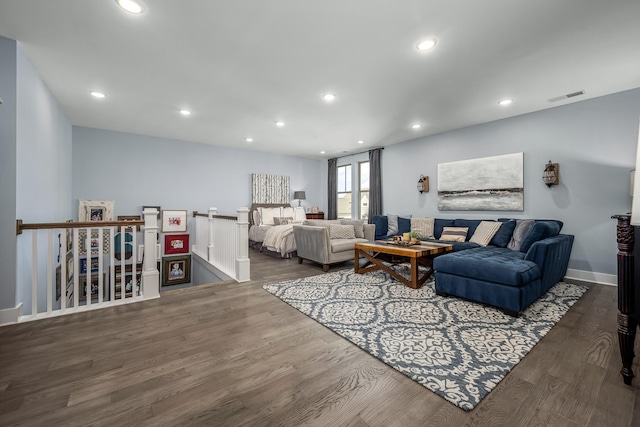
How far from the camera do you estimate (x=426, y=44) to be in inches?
98.0

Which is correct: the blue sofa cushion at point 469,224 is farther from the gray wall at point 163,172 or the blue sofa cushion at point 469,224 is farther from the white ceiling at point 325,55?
the gray wall at point 163,172

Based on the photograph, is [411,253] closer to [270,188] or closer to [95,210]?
[270,188]

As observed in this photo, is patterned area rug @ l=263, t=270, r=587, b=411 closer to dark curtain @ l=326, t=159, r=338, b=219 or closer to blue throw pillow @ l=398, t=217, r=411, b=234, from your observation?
blue throw pillow @ l=398, t=217, r=411, b=234

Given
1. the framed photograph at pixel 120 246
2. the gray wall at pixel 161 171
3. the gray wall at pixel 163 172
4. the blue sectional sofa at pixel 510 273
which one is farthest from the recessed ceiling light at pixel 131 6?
the gray wall at pixel 161 171

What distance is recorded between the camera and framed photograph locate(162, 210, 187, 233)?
5.95 meters

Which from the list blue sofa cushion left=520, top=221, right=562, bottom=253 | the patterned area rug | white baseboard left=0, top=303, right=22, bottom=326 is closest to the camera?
the patterned area rug

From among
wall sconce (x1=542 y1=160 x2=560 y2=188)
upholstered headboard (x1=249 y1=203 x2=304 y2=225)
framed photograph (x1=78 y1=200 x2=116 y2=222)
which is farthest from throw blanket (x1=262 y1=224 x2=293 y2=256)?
wall sconce (x1=542 y1=160 x2=560 y2=188)

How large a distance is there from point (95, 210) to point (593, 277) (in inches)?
332

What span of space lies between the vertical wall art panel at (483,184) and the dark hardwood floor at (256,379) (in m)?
2.52

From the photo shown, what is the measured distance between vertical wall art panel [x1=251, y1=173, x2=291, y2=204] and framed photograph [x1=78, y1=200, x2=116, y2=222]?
307cm

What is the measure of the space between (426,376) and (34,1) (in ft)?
12.5

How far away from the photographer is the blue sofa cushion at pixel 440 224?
197 inches

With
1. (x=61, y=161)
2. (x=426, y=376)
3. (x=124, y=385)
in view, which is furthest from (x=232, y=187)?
(x=426, y=376)

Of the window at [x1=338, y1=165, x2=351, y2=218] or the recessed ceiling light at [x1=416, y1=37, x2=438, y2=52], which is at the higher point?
the recessed ceiling light at [x1=416, y1=37, x2=438, y2=52]
